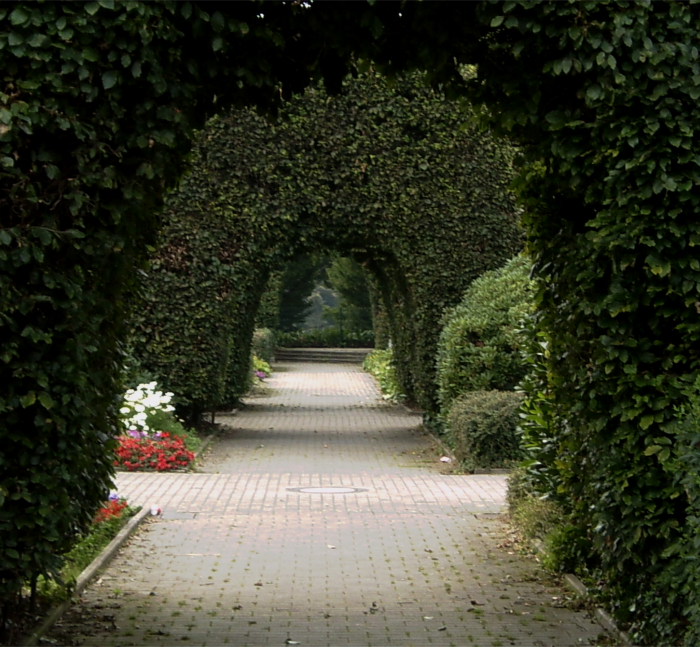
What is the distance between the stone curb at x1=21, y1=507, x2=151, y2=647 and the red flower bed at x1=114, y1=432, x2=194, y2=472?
3289 mm

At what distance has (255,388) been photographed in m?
29.7

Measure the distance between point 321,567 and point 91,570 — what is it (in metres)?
1.85

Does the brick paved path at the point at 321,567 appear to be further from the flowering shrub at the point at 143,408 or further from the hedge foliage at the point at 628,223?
the hedge foliage at the point at 628,223

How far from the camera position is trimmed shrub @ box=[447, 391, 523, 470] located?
13.9m

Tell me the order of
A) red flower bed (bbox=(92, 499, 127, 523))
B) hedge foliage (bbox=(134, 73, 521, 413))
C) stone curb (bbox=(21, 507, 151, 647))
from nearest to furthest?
stone curb (bbox=(21, 507, 151, 647)) < red flower bed (bbox=(92, 499, 127, 523)) < hedge foliage (bbox=(134, 73, 521, 413))

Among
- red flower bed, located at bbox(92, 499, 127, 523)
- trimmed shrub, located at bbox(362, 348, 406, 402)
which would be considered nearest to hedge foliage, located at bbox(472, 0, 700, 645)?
red flower bed, located at bbox(92, 499, 127, 523)

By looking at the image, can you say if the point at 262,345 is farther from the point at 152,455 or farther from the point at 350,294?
the point at 152,455

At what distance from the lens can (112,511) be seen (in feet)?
32.0

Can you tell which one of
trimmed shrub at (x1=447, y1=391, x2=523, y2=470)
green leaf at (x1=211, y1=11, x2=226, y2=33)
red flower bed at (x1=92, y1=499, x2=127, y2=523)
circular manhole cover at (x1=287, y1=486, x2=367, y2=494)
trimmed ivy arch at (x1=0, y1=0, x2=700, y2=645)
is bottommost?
circular manhole cover at (x1=287, y1=486, x2=367, y2=494)

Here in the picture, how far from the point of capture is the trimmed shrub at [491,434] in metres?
13.9

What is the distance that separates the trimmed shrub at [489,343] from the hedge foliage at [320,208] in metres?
1.68

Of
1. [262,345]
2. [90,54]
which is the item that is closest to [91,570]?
[90,54]

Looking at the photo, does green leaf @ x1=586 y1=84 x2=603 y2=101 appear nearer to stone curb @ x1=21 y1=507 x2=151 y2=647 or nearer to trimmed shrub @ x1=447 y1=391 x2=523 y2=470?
stone curb @ x1=21 y1=507 x2=151 y2=647

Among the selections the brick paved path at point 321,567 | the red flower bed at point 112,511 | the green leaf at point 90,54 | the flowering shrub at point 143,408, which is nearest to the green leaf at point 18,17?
the green leaf at point 90,54
